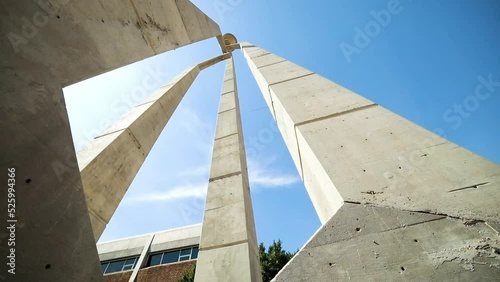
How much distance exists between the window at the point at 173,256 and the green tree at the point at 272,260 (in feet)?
17.3

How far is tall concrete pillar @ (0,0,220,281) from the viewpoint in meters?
1.24

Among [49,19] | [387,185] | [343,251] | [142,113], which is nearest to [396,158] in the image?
[387,185]

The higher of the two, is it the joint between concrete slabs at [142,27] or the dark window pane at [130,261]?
the joint between concrete slabs at [142,27]

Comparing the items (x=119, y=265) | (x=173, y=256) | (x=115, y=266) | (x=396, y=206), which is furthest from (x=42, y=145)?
(x=115, y=266)

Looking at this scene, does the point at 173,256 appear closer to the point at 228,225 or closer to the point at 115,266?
the point at 115,266

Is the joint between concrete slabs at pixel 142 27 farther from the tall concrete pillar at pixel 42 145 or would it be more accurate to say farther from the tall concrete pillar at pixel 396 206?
the tall concrete pillar at pixel 396 206

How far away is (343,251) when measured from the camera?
1365mm

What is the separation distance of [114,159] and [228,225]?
7.52ft

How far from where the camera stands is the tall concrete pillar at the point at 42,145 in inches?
48.8

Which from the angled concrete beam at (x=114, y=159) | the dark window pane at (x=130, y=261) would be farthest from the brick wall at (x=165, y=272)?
the angled concrete beam at (x=114, y=159)

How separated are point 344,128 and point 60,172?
219cm

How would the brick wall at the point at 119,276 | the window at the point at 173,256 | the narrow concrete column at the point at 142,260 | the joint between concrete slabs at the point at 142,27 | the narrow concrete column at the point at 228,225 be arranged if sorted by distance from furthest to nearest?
the window at the point at 173,256
the brick wall at the point at 119,276
the narrow concrete column at the point at 142,260
the joint between concrete slabs at the point at 142,27
the narrow concrete column at the point at 228,225

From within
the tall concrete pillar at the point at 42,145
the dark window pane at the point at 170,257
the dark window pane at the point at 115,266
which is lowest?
the dark window pane at the point at 170,257

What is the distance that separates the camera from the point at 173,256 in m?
19.0
